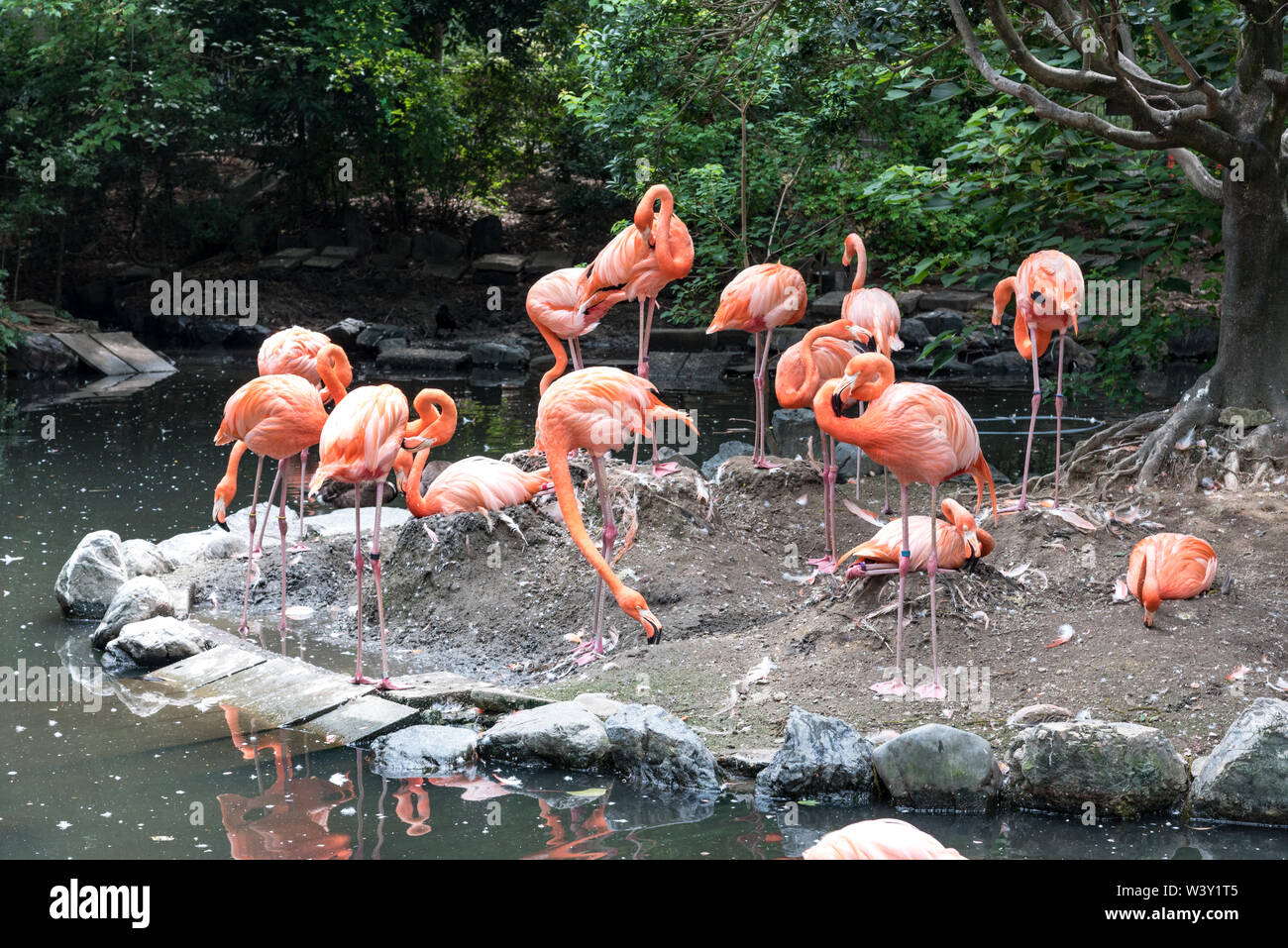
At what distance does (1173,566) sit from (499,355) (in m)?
12.2

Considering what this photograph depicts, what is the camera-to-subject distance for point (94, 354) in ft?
50.1

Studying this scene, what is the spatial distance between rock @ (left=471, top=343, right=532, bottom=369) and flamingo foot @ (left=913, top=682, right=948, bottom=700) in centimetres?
1202

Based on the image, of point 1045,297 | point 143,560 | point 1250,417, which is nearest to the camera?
point 1045,297

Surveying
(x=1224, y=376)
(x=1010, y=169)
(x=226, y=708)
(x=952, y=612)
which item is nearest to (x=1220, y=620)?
(x=952, y=612)

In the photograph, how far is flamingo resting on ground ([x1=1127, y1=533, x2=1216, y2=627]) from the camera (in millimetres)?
4676

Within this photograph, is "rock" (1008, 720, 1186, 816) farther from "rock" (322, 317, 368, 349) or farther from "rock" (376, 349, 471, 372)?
"rock" (322, 317, 368, 349)

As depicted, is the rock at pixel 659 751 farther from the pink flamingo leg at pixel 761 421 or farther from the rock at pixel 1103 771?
the pink flamingo leg at pixel 761 421

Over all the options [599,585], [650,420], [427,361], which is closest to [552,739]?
[599,585]

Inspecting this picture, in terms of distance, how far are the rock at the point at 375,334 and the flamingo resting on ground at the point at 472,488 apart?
1101 cm

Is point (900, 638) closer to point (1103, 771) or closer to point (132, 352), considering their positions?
point (1103, 771)

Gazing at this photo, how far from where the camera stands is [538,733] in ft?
13.8

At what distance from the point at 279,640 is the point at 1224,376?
4972 millimetres

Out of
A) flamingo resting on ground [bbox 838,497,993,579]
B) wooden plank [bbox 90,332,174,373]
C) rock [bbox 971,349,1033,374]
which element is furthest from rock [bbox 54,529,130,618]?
rock [bbox 971,349,1033,374]

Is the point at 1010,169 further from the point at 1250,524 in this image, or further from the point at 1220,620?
the point at 1220,620
